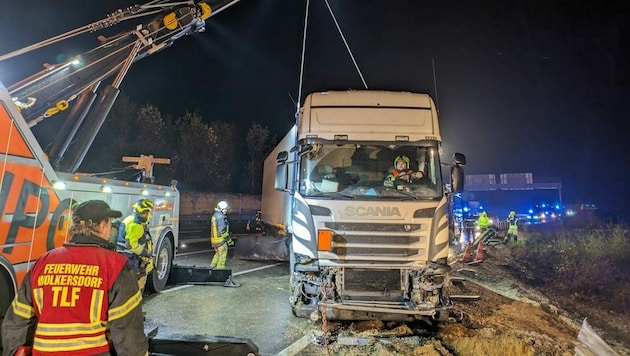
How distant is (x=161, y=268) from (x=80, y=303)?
20.6ft

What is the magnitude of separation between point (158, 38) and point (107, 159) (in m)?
31.1

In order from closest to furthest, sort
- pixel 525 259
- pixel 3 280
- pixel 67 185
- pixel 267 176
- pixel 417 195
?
pixel 3 280
pixel 67 185
pixel 417 195
pixel 525 259
pixel 267 176

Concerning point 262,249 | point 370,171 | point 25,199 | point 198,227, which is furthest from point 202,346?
point 198,227

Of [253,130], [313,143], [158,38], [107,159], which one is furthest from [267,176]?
[253,130]

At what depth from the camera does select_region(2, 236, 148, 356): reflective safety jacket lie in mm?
1978

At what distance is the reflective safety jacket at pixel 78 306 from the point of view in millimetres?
1978

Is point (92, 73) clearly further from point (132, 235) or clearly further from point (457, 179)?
point (457, 179)

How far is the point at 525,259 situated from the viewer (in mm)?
12734

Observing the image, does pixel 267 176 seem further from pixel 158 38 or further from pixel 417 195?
pixel 417 195

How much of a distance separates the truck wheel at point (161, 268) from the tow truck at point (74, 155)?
20 mm

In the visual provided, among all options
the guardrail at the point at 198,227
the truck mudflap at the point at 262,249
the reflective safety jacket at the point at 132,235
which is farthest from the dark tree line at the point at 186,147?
the reflective safety jacket at the point at 132,235

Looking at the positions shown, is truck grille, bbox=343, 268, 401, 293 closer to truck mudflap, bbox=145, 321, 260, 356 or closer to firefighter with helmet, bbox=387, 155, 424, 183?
firefighter with helmet, bbox=387, 155, 424, 183

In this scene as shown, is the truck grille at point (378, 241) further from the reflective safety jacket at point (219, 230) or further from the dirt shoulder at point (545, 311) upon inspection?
the reflective safety jacket at point (219, 230)

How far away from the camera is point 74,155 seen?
20.8 ft
